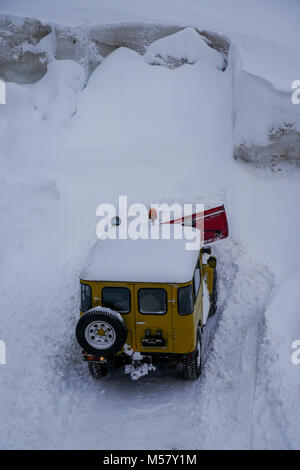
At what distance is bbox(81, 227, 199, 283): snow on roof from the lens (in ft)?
23.3

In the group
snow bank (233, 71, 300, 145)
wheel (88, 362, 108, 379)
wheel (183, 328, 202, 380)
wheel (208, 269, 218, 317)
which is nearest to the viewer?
wheel (183, 328, 202, 380)

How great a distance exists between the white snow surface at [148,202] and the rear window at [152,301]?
55.1 inches

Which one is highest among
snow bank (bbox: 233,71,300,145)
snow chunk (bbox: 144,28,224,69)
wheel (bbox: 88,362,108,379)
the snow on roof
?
snow chunk (bbox: 144,28,224,69)

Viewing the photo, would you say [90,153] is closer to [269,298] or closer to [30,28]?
[30,28]

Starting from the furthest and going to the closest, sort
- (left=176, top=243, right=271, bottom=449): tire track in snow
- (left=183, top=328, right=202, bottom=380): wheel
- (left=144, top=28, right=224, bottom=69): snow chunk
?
(left=144, top=28, right=224, bottom=69): snow chunk → (left=183, top=328, right=202, bottom=380): wheel → (left=176, top=243, right=271, bottom=449): tire track in snow

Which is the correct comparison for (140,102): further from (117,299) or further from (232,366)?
(232,366)

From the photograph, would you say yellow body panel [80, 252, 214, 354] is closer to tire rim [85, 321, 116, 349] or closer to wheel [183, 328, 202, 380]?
wheel [183, 328, 202, 380]

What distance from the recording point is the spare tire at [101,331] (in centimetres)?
681

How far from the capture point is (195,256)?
789 centimetres

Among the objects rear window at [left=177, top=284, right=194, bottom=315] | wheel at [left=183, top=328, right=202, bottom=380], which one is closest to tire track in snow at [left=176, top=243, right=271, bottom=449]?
wheel at [left=183, top=328, right=202, bottom=380]

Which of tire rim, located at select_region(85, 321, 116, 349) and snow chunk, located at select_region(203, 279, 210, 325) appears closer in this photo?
tire rim, located at select_region(85, 321, 116, 349)

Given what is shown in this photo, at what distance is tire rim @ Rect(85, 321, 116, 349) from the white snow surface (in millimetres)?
1001

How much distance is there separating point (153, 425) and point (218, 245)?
560 cm
